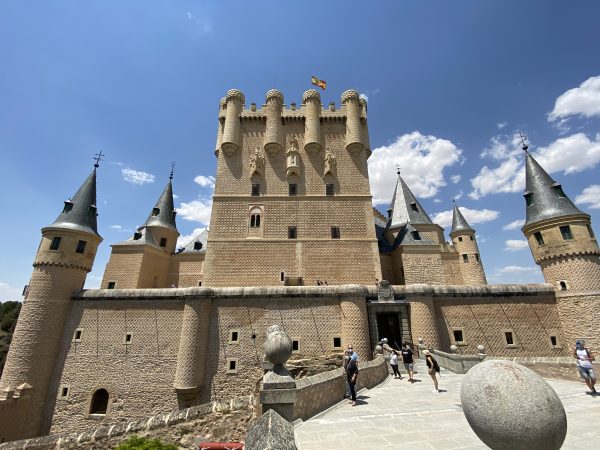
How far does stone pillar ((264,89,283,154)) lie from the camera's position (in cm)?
2450

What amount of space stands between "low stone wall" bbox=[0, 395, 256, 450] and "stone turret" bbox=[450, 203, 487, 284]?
24456 mm

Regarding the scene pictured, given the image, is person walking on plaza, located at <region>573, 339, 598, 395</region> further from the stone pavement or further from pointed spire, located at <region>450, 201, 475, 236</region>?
pointed spire, located at <region>450, 201, 475, 236</region>

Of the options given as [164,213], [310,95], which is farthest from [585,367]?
[164,213]

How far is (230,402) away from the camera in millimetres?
10336

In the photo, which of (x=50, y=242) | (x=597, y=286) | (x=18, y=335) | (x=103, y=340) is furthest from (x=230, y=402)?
(x=597, y=286)

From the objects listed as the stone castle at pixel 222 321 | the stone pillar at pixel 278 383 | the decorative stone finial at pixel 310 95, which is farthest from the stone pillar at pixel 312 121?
the stone pillar at pixel 278 383

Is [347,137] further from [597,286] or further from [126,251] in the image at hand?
[126,251]

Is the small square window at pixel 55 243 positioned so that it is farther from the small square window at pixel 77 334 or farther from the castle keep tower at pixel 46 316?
the small square window at pixel 77 334

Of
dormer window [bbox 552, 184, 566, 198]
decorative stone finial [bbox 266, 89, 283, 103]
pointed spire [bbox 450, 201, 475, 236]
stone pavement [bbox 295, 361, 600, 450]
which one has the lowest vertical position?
stone pavement [bbox 295, 361, 600, 450]

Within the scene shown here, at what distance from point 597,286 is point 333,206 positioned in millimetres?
16211

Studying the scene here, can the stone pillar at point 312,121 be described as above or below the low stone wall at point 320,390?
above

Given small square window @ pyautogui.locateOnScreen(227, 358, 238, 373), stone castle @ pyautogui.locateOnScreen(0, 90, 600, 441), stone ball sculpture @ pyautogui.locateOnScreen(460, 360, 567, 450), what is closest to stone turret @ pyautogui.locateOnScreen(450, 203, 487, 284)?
stone castle @ pyautogui.locateOnScreen(0, 90, 600, 441)

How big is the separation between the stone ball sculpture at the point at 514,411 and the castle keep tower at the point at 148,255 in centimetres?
2356

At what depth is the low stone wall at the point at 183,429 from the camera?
9484 millimetres
